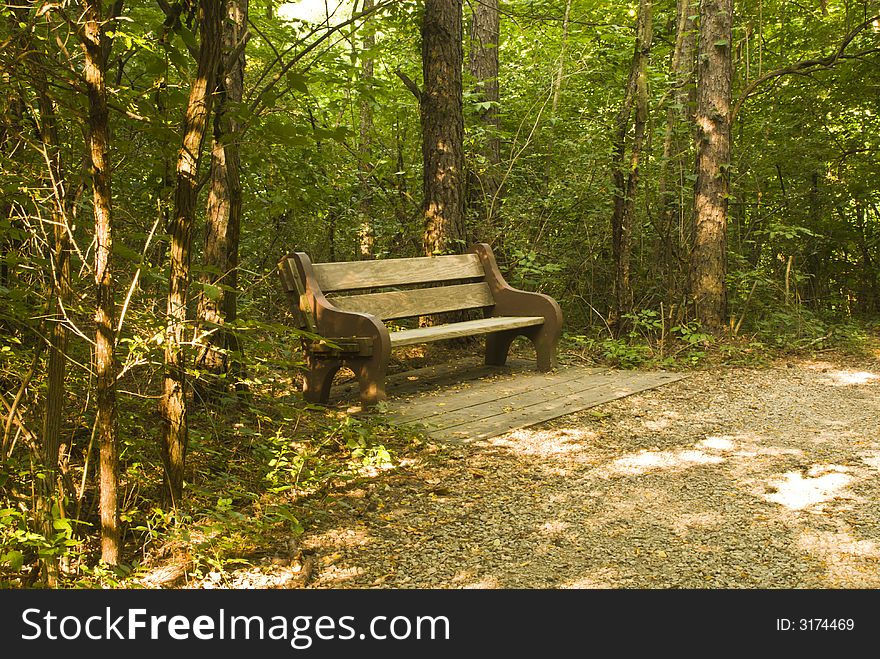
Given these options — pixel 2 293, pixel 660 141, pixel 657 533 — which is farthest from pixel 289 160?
pixel 660 141

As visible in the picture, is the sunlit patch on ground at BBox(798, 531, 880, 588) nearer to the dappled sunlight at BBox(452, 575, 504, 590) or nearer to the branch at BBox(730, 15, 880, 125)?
the dappled sunlight at BBox(452, 575, 504, 590)

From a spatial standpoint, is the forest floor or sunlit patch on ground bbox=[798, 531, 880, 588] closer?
sunlit patch on ground bbox=[798, 531, 880, 588]

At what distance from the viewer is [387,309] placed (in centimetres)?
618

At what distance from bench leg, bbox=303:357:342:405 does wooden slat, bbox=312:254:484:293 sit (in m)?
0.58

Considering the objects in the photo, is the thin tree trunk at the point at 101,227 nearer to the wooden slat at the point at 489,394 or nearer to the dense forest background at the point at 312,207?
the dense forest background at the point at 312,207

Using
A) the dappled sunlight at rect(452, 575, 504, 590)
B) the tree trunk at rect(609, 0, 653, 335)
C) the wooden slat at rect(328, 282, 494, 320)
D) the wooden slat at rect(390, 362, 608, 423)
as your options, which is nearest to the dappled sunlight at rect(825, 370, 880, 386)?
the wooden slat at rect(390, 362, 608, 423)

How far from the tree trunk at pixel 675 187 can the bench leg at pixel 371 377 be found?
3.93m

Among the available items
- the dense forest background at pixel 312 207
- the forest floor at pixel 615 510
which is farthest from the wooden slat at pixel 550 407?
the dense forest background at pixel 312 207

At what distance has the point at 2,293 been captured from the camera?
8.98 feet

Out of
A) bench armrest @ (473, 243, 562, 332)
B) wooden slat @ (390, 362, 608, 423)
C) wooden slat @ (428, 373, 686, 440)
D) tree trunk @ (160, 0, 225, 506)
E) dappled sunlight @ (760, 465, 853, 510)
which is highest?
tree trunk @ (160, 0, 225, 506)

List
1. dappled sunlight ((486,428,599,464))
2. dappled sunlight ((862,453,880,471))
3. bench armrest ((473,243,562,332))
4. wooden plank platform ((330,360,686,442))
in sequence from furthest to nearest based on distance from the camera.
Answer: bench armrest ((473,243,562,332)) → wooden plank platform ((330,360,686,442)) → dappled sunlight ((486,428,599,464)) → dappled sunlight ((862,453,880,471))

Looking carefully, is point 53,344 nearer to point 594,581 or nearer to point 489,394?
point 594,581

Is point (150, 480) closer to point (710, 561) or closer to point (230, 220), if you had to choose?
point (230, 220)

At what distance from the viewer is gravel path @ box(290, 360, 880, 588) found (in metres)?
2.96
